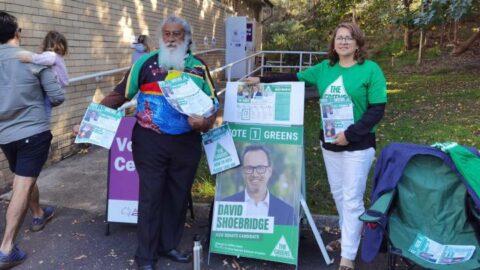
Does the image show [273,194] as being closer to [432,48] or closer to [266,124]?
[266,124]

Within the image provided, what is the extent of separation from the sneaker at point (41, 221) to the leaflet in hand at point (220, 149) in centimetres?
174

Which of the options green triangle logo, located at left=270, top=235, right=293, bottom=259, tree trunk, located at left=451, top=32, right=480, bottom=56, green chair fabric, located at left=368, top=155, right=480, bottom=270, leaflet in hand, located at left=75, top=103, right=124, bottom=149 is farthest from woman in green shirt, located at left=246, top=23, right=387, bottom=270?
tree trunk, located at left=451, top=32, right=480, bottom=56

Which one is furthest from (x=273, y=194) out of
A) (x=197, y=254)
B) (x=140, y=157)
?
(x=140, y=157)

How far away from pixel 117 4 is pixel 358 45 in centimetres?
564

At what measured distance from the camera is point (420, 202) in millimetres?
3289

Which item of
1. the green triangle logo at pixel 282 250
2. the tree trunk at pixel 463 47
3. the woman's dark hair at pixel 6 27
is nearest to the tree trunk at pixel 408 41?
the tree trunk at pixel 463 47

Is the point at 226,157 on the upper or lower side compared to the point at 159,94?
lower

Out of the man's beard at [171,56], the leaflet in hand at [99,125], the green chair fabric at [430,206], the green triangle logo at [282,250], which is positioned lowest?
the green triangle logo at [282,250]

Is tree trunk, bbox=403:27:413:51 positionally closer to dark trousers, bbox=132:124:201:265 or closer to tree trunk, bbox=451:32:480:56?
tree trunk, bbox=451:32:480:56

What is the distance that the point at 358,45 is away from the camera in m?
3.26

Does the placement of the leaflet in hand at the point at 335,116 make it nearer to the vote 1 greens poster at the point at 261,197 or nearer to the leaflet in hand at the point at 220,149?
the vote 1 greens poster at the point at 261,197

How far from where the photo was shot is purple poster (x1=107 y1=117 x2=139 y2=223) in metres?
4.12

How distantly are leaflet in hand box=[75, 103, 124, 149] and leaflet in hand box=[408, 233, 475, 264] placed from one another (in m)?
2.27

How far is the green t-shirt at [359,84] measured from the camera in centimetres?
321
